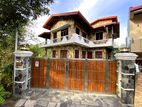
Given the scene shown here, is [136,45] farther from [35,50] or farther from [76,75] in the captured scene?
[35,50]

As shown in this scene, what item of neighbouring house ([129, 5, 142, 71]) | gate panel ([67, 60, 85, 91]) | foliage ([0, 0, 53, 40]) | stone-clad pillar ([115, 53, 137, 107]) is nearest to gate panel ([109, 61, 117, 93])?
stone-clad pillar ([115, 53, 137, 107])

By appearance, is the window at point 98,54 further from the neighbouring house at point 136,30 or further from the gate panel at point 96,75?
the gate panel at point 96,75

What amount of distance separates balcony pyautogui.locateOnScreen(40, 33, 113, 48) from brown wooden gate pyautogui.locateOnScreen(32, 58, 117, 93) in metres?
8.55

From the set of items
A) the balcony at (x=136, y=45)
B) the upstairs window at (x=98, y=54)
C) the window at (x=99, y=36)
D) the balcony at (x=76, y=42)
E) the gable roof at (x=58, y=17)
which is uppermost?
the gable roof at (x=58, y=17)

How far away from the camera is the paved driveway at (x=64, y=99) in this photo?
8.11 meters

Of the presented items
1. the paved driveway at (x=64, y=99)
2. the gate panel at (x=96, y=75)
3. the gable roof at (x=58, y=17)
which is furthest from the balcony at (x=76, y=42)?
the paved driveway at (x=64, y=99)

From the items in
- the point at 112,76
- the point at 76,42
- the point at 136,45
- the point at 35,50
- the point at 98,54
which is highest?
the point at 76,42

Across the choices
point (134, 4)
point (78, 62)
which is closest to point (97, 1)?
point (134, 4)

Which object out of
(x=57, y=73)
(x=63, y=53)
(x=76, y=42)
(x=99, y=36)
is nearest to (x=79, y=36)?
(x=76, y=42)

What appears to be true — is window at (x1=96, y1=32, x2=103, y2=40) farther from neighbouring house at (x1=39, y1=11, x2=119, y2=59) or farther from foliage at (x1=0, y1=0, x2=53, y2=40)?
foliage at (x1=0, y1=0, x2=53, y2=40)

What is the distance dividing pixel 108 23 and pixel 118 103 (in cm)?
1573

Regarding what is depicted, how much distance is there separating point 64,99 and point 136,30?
1087 centimetres

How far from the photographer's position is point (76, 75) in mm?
10383

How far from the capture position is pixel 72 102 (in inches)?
330
